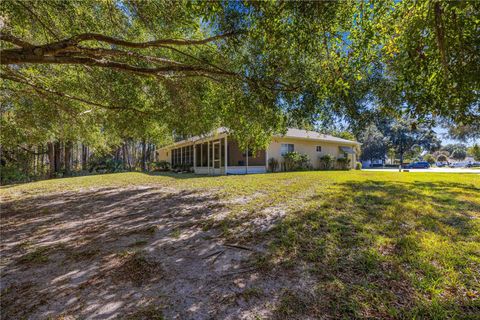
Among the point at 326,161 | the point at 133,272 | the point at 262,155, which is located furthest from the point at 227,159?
the point at 133,272

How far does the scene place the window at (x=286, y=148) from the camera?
55.5ft

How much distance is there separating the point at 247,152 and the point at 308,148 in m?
5.90

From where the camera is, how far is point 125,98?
693 centimetres

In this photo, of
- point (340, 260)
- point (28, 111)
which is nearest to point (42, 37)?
point (28, 111)

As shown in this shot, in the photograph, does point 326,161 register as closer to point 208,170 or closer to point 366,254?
point 208,170

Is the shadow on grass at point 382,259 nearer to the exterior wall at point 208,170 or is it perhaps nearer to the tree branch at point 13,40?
the tree branch at point 13,40

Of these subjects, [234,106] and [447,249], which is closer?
[447,249]

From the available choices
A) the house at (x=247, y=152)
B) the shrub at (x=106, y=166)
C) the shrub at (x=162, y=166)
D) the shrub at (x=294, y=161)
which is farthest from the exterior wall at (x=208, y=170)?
the shrub at (x=106, y=166)

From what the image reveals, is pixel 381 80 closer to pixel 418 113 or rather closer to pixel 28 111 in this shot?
pixel 418 113

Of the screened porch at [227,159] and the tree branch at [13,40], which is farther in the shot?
the screened porch at [227,159]

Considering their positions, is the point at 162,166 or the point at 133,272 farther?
the point at 162,166

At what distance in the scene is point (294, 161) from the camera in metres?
16.5

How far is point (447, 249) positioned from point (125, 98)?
794cm

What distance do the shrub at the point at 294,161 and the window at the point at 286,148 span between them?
56 cm
